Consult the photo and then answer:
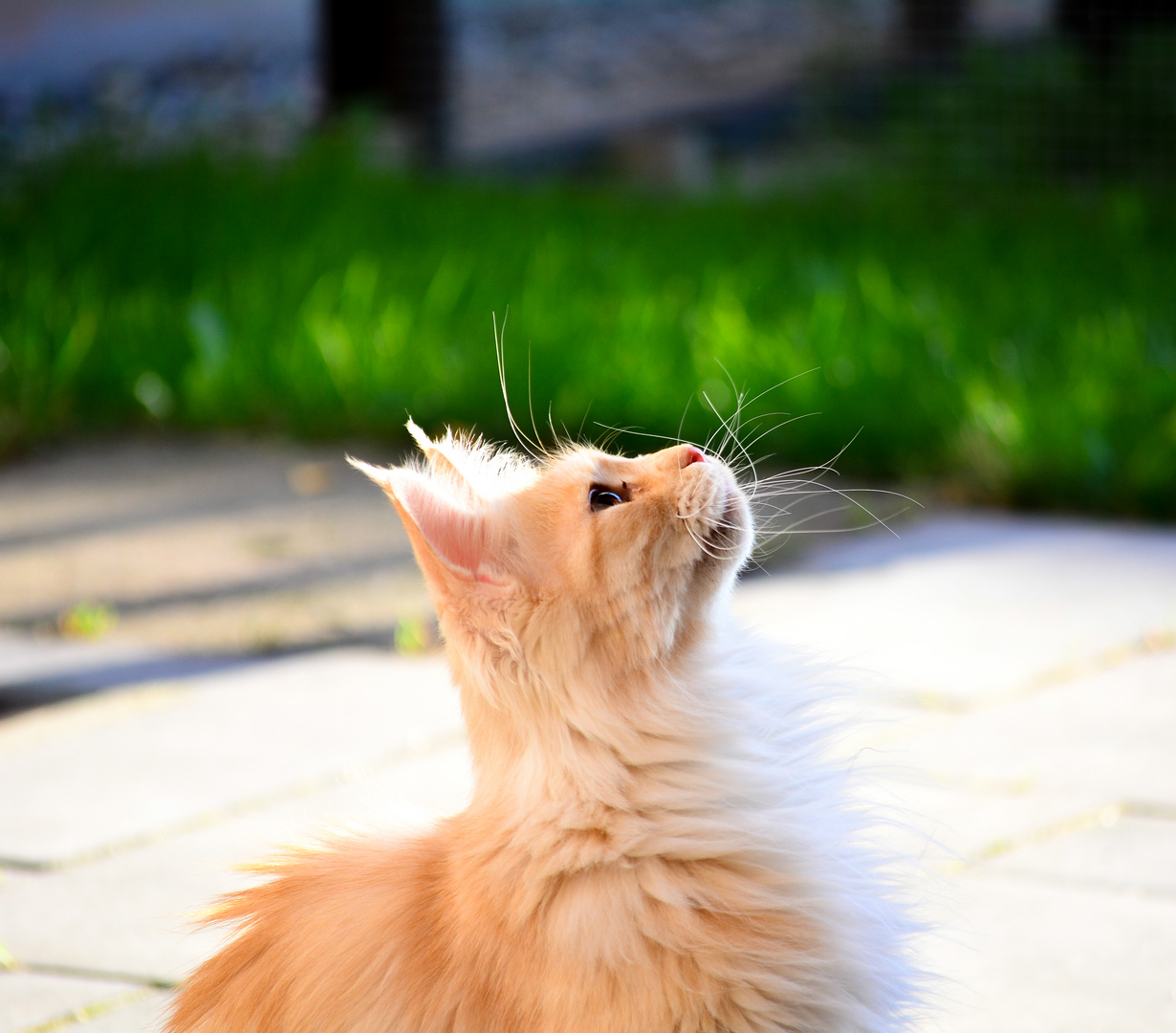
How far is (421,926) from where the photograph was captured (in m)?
1.57

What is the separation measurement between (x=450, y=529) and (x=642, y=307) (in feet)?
13.7

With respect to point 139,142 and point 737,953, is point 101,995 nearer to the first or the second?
point 737,953

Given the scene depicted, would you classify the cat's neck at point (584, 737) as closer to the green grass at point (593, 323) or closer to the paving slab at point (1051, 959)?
the paving slab at point (1051, 959)

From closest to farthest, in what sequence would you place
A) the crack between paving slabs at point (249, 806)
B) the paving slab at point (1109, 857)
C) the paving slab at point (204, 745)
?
the paving slab at point (1109, 857), the crack between paving slabs at point (249, 806), the paving slab at point (204, 745)

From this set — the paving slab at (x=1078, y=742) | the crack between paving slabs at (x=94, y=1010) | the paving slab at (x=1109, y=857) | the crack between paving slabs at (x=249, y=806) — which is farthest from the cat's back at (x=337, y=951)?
the paving slab at (x=1078, y=742)

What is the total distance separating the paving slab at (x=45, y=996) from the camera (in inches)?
77.5

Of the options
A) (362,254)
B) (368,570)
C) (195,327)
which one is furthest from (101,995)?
(362,254)

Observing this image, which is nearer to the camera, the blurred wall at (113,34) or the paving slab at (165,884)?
the paving slab at (165,884)

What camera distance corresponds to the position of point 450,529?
5.25ft

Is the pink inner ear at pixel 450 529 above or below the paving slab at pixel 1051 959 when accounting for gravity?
above

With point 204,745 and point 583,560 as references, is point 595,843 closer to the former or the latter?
point 583,560

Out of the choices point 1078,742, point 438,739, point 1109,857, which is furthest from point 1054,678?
point 438,739

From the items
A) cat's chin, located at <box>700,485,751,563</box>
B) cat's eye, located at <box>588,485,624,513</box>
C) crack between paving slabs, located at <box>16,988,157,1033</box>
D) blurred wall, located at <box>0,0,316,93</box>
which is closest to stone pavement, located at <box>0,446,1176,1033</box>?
crack between paving slabs, located at <box>16,988,157,1033</box>

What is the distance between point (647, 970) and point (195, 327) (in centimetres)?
453
